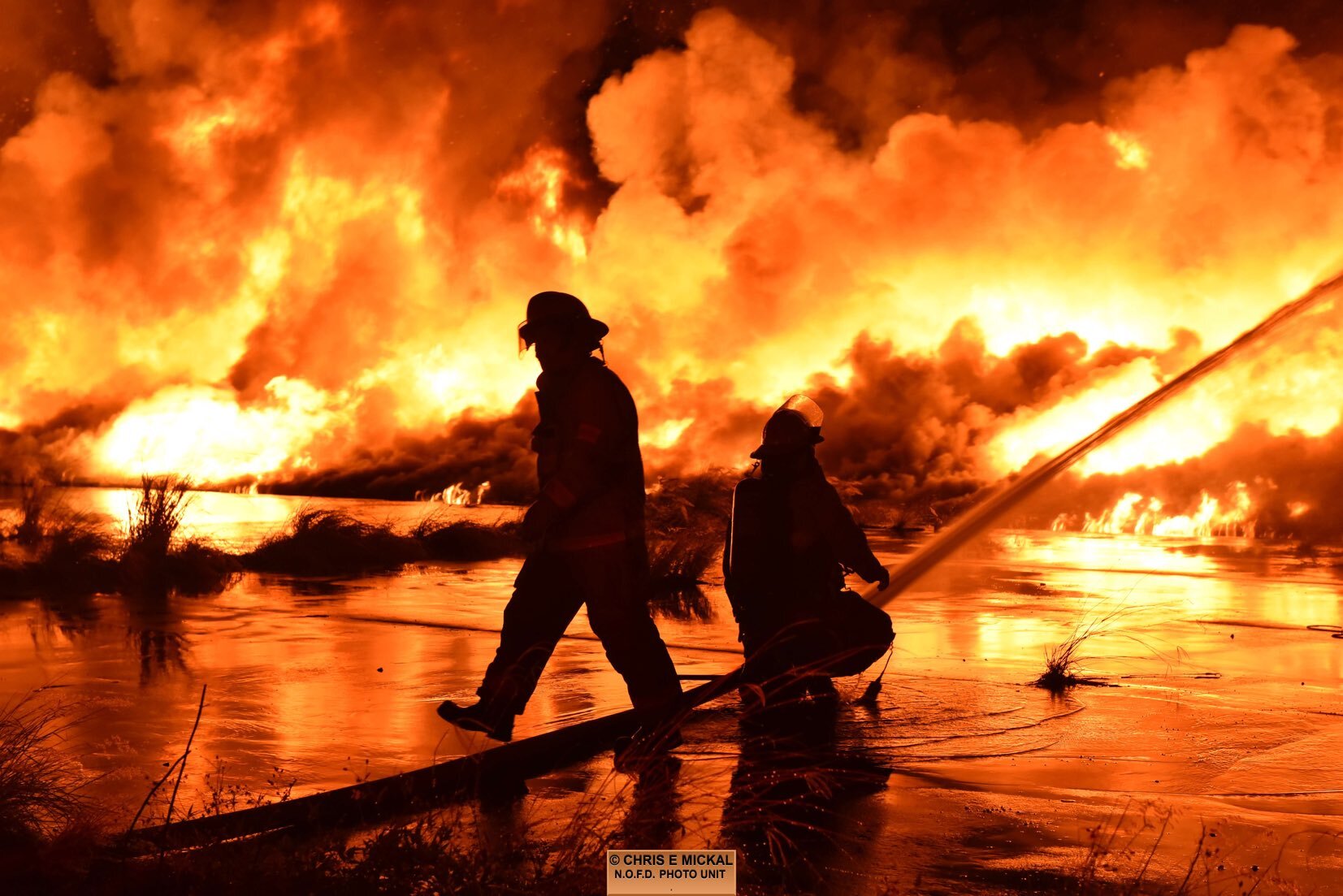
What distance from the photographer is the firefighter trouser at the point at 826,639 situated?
19.5 feet

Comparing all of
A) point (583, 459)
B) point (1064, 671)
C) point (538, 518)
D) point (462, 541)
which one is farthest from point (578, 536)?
point (462, 541)

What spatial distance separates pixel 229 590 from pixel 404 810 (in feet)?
27.3

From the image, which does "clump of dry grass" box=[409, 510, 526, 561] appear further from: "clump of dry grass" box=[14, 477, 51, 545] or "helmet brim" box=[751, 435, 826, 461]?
"helmet brim" box=[751, 435, 826, 461]

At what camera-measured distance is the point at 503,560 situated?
17.1m

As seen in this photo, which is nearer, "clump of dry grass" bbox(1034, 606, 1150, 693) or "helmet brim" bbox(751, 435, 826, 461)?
"helmet brim" bbox(751, 435, 826, 461)

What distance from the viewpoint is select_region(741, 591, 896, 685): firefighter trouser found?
595 centimetres

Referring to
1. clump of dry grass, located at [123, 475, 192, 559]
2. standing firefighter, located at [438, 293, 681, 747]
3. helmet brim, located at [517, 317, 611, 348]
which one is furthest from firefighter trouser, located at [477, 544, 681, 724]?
clump of dry grass, located at [123, 475, 192, 559]

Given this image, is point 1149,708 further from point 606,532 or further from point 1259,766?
point 606,532

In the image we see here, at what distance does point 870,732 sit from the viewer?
5.75 m

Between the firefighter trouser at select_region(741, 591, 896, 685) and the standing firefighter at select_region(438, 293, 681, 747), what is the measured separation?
1.06 metres

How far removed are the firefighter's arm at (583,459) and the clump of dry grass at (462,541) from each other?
40.7 feet

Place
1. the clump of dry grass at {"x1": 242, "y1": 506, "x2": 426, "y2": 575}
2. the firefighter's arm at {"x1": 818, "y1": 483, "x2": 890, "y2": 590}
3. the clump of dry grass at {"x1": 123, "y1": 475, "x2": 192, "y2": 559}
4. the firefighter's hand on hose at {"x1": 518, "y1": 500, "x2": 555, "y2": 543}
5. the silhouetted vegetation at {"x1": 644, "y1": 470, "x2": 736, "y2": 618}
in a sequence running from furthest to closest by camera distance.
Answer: the clump of dry grass at {"x1": 242, "y1": 506, "x2": 426, "y2": 575}
the silhouetted vegetation at {"x1": 644, "y1": 470, "x2": 736, "y2": 618}
the clump of dry grass at {"x1": 123, "y1": 475, "x2": 192, "y2": 559}
the firefighter's arm at {"x1": 818, "y1": 483, "x2": 890, "y2": 590}
the firefighter's hand on hose at {"x1": 518, "y1": 500, "x2": 555, "y2": 543}

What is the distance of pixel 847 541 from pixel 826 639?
481 mm

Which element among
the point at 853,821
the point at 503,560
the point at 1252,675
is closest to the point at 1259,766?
the point at 853,821
